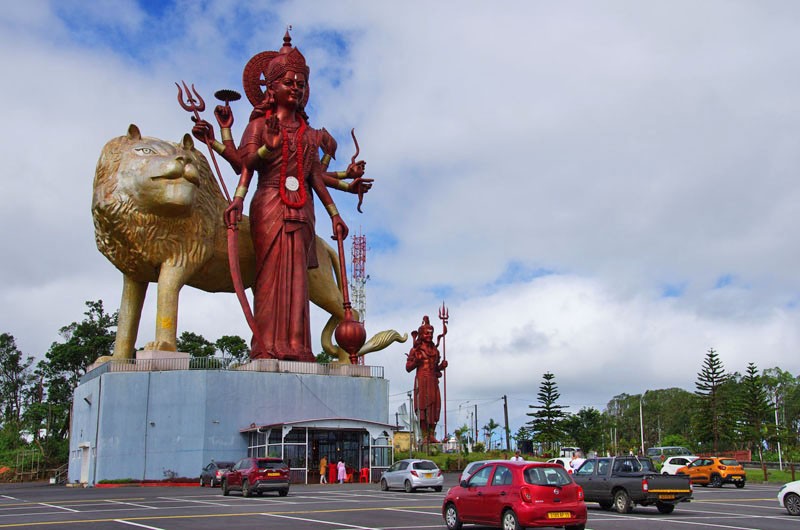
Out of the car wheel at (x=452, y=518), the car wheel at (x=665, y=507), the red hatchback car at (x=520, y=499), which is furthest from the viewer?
the car wheel at (x=665, y=507)

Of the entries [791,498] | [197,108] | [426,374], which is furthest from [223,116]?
[791,498]

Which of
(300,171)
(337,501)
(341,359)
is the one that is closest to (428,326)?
(341,359)

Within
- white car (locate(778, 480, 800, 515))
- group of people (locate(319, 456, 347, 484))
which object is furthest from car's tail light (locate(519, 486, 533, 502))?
group of people (locate(319, 456, 347, 484))

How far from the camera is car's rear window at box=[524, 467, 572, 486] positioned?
13808 mm

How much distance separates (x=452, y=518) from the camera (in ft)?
49.3

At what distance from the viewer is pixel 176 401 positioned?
1465 inches

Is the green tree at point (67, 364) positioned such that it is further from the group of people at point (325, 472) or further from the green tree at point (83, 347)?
the group of people at point (325, 472)

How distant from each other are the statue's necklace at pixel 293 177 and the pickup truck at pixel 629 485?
23196 millimetres

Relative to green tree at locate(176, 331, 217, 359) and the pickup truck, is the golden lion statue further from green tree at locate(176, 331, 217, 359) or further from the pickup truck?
green tree at locate(176, 331, 217, 359)

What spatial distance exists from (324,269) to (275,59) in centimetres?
1131

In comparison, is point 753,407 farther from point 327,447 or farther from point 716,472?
point 327,447

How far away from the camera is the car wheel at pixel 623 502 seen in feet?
64.3

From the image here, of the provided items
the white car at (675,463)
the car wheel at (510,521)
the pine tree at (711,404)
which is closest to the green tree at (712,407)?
the pine tree at (711,404)

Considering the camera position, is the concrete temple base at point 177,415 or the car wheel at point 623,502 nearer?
the car wheel at point 623,502
